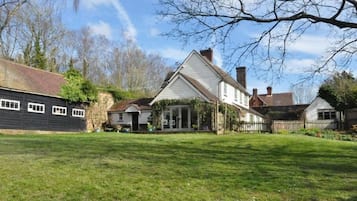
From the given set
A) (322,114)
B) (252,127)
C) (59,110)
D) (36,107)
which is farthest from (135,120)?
(322,114)

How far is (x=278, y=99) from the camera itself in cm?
7681

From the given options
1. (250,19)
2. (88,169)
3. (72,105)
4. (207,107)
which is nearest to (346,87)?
(207,107)

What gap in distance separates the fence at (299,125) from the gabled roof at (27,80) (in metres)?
20.3

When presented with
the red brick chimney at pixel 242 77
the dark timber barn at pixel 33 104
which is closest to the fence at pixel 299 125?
the red brick chimney at pixel 242 77

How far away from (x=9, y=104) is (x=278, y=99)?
55926 mm

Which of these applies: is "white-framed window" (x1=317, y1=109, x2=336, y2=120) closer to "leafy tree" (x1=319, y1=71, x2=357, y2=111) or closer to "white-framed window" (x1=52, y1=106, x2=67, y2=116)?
"leafy tree" (x1=319, y1=71, x2=357, y2=111)

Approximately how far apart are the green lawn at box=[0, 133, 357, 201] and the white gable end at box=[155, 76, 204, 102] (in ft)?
69.1

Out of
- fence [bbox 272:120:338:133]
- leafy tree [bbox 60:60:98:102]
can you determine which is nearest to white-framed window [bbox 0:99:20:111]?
leafy tree [bbox 60:60:98:102]

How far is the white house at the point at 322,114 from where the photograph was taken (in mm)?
46250

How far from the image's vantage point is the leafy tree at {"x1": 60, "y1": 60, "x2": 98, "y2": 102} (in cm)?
3825

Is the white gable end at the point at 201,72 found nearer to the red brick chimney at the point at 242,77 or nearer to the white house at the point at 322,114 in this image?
the red brick chimney at the point at 242,77

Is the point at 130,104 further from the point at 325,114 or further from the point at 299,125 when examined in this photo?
the point at 325,114

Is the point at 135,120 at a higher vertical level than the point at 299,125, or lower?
higher

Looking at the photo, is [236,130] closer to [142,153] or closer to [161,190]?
[142,153]
